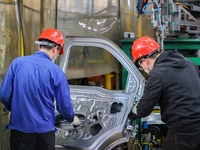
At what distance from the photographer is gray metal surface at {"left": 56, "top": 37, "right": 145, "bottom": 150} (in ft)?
9.53

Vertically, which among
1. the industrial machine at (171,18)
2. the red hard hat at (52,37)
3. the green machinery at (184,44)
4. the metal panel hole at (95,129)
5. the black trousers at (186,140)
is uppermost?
the industrial machine at (171,18)

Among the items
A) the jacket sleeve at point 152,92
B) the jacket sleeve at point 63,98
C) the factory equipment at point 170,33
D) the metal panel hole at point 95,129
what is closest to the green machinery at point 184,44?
the factory equipment at point 170,33

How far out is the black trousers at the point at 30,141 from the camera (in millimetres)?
2312

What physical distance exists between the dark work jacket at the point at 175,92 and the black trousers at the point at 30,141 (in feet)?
3.07

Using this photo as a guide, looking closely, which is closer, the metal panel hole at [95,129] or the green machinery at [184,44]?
the metal panel hole at [95,129]

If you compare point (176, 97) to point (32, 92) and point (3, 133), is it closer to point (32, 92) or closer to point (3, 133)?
point (32, 92)

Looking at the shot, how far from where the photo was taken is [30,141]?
2.31 metres

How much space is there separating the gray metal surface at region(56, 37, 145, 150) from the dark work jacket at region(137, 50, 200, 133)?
607mm

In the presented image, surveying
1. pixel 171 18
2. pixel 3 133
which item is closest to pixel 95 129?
pixel 3 133

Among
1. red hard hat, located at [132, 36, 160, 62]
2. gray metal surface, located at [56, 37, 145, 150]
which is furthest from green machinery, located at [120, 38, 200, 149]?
red hard hat, located at [132, 36, 160, 62]

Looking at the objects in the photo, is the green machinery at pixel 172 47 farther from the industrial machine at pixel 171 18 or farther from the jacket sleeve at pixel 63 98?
the jacket sleeve at pixel 63 98

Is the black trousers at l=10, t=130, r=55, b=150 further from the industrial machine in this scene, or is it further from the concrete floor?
the industrial machine

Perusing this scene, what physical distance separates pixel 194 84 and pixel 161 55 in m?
0.40

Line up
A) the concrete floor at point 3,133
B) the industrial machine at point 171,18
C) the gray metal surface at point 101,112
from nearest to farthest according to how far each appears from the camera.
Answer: the gray metal surface at point 101,112, the concrete floor at point 3,133, the industrial machine at point 171,18
